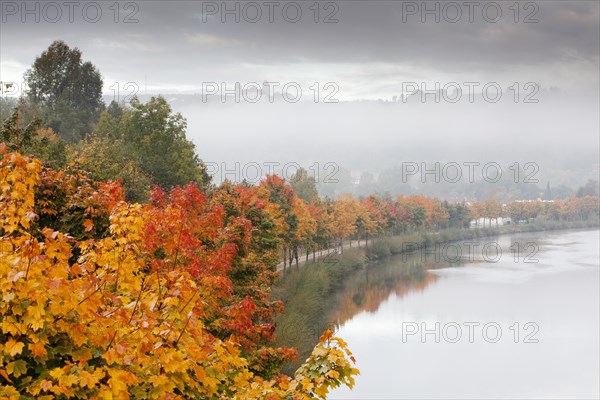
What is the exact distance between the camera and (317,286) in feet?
158

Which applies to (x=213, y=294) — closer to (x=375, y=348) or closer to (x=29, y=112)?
(x=375, y=348)

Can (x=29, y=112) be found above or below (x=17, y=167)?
above

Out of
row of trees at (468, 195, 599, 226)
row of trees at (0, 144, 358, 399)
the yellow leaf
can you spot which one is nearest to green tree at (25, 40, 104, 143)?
row of trees at (0, 144, 358, 399)

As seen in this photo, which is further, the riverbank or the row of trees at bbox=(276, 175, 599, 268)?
the row of trees at bbox=(276, 175, 599, 268)

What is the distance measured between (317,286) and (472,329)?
1140 cm

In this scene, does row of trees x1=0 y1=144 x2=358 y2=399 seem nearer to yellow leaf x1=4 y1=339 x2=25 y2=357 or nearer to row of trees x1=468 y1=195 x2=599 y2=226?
yellow leaf x1=4 y1=339 x2=25 y2=357

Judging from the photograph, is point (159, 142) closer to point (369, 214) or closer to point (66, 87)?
point (66, 87)

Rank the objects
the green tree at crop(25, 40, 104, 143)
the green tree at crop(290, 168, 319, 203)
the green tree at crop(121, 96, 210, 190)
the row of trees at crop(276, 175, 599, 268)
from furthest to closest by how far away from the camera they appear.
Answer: the green tree at crop(290, 168, 319, 203) < the green tree at crop(25, 40, 104, 143) < the row of trees at crop(276, 175, 599, 268) < the green tree at crop(121, 96, 210, 190)

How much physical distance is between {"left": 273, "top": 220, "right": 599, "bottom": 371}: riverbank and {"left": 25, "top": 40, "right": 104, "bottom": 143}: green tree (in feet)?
93.1

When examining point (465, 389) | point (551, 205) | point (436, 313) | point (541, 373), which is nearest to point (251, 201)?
point (465, 389)

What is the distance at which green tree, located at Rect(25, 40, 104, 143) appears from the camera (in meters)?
66.1

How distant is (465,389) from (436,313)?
18222 mm

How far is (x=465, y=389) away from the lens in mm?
32438

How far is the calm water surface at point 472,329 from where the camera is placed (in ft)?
110
